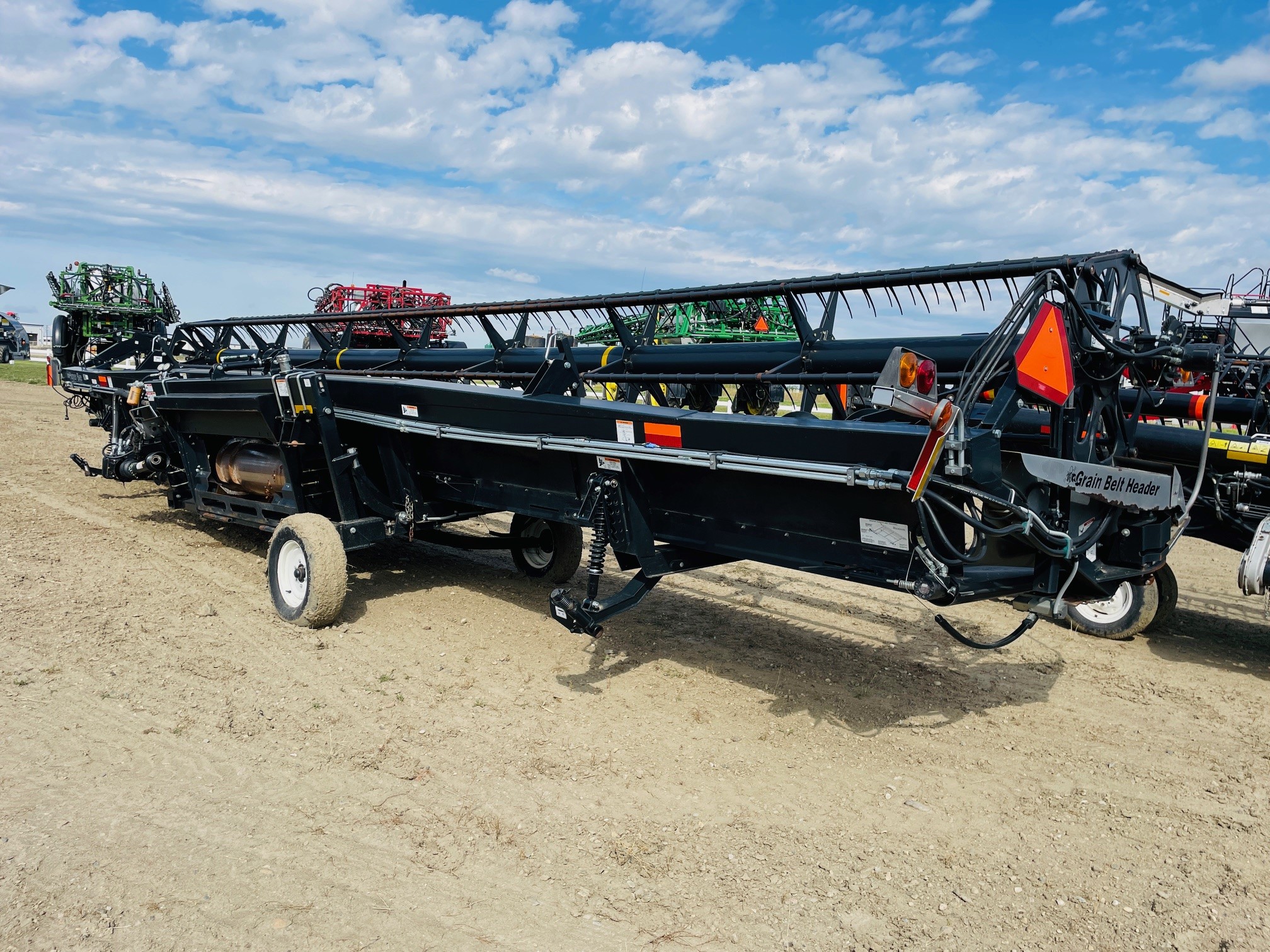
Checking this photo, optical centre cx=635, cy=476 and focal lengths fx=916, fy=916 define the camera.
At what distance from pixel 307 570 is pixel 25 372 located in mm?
26788

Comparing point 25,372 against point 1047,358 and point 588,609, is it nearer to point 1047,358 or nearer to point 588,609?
point 588,609

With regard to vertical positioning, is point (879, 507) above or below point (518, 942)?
above

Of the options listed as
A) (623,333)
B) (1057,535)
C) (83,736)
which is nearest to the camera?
(1057,535)

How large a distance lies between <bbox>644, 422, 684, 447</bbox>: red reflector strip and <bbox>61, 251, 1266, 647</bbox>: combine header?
1 cm

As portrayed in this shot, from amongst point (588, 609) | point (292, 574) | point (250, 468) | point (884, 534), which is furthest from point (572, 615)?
point (250, 468)

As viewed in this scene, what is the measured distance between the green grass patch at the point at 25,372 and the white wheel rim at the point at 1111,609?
21520 mm

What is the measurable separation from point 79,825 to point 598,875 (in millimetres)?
1876

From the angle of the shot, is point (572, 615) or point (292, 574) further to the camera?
point (292, 574)

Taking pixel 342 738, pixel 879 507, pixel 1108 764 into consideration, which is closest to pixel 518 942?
pixel 342 738

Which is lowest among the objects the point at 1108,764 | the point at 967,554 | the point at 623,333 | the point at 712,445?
the point at 1108,764

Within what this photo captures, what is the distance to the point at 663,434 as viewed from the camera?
13.9 feet

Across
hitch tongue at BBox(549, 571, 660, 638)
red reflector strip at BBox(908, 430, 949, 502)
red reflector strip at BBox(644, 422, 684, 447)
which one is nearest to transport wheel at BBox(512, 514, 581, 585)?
hitch tongue at BBox(549, 571, 660, 638)

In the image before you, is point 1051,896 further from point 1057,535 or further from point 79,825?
point 79,825

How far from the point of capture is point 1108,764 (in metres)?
4.13
